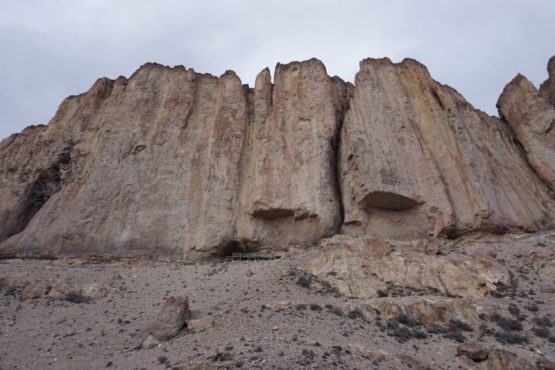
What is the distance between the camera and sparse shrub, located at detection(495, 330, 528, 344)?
14.2 m

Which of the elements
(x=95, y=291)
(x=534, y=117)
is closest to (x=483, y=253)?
(x=534, y=117)

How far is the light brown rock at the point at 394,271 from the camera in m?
17.3

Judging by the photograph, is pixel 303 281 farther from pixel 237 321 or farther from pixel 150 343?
pixel 150 343

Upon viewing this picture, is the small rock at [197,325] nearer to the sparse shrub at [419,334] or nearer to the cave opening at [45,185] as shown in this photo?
the sparse shrub at [419,334]

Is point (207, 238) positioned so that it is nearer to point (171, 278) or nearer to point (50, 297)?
point (171, 278)

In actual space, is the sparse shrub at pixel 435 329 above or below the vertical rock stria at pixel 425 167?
below

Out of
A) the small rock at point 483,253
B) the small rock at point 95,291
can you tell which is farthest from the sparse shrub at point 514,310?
the small rock at point 95,291

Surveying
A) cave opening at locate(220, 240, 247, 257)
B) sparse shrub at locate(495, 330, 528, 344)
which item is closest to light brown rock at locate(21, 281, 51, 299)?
cave opening at locate(220, 240, 247, 257)

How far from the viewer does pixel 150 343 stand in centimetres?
1412

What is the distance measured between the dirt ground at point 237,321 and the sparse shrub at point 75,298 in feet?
0.17

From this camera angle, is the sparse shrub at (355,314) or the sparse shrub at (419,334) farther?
the sparse shrub at (355,314)

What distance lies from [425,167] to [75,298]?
64.7 feet

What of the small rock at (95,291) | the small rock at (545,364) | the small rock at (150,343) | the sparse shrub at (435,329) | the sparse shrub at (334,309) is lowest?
the small rock at (545,364)

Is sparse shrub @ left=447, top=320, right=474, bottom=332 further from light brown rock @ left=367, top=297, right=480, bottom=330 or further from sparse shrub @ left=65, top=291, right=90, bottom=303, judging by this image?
sparse shrub @ left=65, top=291, right=90, bottom=303
